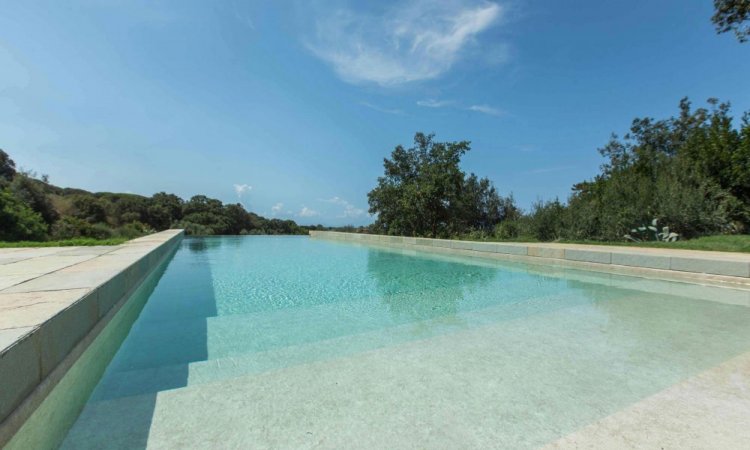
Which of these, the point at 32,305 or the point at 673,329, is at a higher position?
the point at 32,305

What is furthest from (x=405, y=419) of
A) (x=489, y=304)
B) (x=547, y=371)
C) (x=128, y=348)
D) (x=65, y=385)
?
(x=489, y=304)

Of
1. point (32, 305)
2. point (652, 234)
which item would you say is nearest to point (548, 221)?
point (652, 234)

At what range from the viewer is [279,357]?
8.32 ft

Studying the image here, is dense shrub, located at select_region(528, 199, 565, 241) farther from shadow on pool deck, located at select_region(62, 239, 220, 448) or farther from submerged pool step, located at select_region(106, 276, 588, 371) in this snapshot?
shadow on pool deck, located at select_region(62, 239, 220, 448)

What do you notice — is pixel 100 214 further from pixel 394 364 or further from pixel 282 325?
pixel 394 364

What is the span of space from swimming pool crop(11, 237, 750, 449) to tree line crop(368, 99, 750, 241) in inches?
236

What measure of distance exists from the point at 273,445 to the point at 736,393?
229cm

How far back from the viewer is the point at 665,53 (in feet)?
38.4

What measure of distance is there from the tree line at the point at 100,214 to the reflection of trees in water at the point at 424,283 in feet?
31.9

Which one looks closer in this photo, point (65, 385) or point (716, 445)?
point (716, 445)

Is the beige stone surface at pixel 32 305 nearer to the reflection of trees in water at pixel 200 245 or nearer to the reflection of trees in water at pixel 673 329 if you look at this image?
the reflection of trees in water at pixel 673 329

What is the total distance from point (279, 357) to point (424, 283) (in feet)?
11.9

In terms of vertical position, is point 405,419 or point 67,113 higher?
point 67,113

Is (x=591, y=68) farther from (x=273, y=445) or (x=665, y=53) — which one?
(x=273, y=445)
